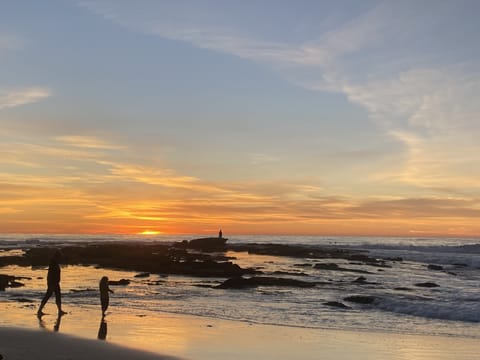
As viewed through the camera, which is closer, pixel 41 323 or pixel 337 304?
pixel 41 323

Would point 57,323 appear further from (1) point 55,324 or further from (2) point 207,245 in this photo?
(2) point 207,245

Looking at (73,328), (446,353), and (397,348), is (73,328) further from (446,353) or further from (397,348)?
(446,353)

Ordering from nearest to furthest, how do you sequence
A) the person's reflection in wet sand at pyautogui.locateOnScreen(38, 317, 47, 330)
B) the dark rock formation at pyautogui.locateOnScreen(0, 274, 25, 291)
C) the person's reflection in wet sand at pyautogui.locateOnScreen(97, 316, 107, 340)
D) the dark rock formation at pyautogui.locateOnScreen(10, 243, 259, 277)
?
the person's reflection in wet sand at pyautogui.locateOnScreen(97, 316, 107, 340) < the person's reflection in wet sand at pyautogui.locateOnScreen(38, 317, 47, 330) < the dark rock formation at pyautogui.locateOnScreen(0, 274, 25, 291) < the dark rock formation at pyautogui.locateOnScreen(10, 243, 259, 277)

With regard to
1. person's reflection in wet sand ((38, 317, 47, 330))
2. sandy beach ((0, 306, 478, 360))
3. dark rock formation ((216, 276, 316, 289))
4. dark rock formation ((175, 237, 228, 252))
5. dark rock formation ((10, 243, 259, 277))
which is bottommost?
sandy beach ((0, 306, 478, 360))

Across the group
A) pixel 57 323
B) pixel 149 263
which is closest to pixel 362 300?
pixel 57 323

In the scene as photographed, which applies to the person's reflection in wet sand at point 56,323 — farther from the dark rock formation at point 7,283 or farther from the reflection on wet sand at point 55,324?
the dark rock formation at point 7,283

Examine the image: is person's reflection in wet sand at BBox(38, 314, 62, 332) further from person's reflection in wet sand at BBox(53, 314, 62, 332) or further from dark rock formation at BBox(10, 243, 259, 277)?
dark rock formation at BBox(10, 243, 259, 277)

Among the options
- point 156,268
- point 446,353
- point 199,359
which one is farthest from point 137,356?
point 156,268

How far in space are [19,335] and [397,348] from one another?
1027 cm

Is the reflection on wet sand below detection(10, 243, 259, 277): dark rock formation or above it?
below

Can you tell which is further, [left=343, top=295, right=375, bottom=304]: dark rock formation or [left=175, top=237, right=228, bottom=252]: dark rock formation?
[left=175, top=237, right=228, bottom=252]: dark rock formation

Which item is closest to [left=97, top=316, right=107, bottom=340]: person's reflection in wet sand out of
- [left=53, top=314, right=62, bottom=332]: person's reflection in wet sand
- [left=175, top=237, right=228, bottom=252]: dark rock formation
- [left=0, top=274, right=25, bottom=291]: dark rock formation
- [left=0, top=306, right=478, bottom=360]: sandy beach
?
[left=0, top=306, right=478, bottom=360]: sandy beach

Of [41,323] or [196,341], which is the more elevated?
[41,323]

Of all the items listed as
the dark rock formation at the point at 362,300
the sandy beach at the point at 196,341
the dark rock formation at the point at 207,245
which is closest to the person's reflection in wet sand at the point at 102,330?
the sandy beach at the point at 196,341
